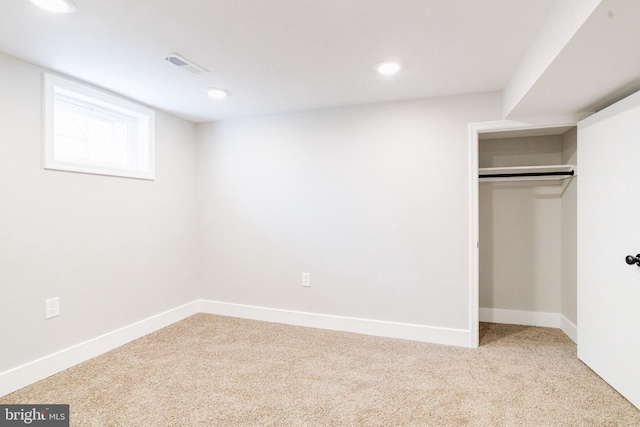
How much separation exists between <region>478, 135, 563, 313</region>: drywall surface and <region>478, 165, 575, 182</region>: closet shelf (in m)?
0.16

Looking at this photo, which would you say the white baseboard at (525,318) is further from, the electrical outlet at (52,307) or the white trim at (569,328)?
the electrical outlet at (52,307)

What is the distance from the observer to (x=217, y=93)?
9.20 feet

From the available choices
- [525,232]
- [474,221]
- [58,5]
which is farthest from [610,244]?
[58,5]

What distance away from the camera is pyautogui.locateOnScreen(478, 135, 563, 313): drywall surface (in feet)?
10.7

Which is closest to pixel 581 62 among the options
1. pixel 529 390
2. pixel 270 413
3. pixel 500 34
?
pixel 500 34

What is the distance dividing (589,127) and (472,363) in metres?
1.93

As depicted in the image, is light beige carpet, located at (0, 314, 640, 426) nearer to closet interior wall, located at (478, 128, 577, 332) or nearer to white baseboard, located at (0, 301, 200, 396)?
white baseboard, located at (0, 301, 200, 396)

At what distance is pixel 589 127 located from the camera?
2.38 metres

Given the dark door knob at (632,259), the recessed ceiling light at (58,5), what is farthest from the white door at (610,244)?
the recessed ceiling light at (58,5)

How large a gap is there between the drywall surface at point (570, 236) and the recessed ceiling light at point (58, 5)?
12.0ft

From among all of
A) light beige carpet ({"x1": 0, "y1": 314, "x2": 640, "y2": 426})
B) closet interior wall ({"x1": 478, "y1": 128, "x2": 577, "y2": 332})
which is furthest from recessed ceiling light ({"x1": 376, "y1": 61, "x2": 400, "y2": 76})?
light beige carpet ({"x1": 0, "y1": 314, "x2": 640, "y2": 426})

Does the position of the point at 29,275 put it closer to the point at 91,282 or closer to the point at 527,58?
the point at 91,282

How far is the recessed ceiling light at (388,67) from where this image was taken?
2.27 metres

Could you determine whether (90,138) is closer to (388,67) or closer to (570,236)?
(388,67)
